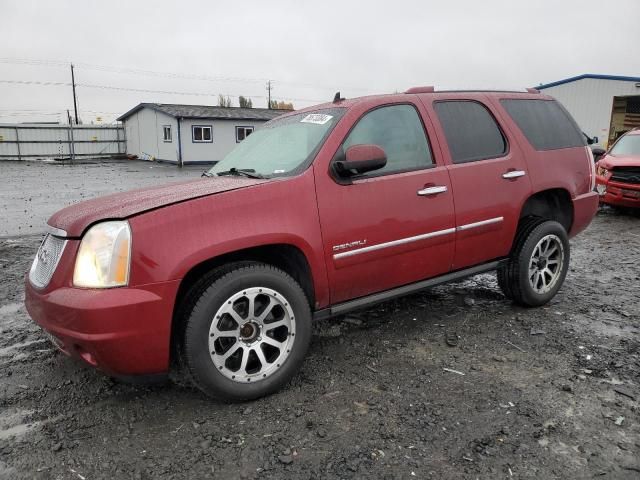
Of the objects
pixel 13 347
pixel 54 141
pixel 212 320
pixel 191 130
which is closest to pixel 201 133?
pixel 191 130

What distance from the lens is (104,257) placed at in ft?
8.37

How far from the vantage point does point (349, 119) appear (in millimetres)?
3352

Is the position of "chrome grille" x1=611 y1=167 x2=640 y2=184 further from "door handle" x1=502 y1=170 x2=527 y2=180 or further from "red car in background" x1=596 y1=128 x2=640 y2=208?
"door handle" x1=502 y1=170 x2=527 y2=180

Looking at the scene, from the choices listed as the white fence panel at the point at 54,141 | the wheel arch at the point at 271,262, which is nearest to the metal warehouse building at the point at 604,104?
the wheel arch at the point at 271,262

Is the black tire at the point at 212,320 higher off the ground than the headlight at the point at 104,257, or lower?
lower

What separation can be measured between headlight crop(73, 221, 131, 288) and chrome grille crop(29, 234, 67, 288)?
7.8 inches

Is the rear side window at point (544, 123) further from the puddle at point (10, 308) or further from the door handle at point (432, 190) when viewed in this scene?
the puddle at point (10, 308)

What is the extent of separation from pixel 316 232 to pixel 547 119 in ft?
9.13

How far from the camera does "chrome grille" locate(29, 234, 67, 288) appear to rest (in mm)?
2728

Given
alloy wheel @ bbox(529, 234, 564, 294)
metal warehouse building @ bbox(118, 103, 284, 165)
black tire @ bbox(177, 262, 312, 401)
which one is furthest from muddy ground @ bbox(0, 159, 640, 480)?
metal warehouse building @ bbox(118, 103, 284, 165)

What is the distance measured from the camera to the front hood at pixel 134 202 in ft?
8.73

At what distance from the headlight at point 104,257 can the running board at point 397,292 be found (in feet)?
4.20

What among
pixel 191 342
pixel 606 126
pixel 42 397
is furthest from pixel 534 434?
pixel 606 126

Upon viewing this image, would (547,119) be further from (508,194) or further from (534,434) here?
(534,434)
